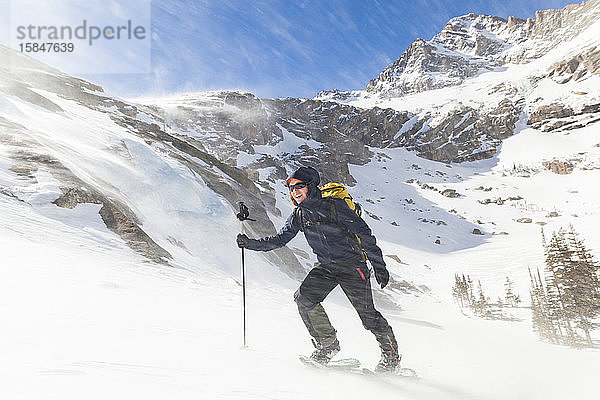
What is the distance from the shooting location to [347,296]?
4066 millimetres

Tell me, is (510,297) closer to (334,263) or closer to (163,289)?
(163,289)

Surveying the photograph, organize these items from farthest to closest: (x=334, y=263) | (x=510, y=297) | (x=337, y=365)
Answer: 1. (x=510, y=297)
2. (x=334, y=263)
3. (x=337, y=365)

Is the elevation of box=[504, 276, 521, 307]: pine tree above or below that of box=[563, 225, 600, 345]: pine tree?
below

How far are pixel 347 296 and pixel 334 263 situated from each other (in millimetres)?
457

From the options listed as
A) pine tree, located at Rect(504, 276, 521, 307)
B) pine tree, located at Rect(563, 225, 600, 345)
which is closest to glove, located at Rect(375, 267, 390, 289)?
pine tree, located at Rect(563, 225, 600, 345)

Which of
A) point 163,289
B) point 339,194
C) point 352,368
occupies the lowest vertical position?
point 352,368

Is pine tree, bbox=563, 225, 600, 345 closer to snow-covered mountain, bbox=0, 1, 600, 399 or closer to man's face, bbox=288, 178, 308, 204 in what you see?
snow-covered mountain, bbox=0, 1, 600, 399

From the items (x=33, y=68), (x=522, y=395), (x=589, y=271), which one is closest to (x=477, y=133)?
(x=589, y=271)

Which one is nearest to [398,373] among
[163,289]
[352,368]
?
[352,368]

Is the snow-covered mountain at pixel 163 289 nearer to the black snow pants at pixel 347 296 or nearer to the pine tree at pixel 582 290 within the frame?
the black snow pants at pixel 347 296

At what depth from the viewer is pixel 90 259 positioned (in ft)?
25.8

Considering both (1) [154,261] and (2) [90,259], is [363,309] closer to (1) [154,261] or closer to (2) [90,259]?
(2) [90,259]

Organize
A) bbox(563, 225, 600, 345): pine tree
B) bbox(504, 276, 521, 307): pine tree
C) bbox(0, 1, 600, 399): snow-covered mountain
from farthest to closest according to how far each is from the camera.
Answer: bbox(504, 276, 521, 307): pine tree → bbox(563, 225, 600, 345): pine tree → bbox(0, 1, 600, 399): snow-covered mountain

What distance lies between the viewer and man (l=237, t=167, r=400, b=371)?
3.96 meters
